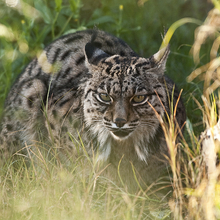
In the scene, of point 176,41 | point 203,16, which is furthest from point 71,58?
point 203,16

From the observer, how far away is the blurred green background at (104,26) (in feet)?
19.3

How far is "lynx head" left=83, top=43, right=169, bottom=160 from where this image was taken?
3.71 meters

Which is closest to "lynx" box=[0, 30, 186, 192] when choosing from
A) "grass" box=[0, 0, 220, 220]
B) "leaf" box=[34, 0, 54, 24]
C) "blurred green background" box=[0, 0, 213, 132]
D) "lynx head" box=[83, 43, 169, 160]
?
"lynx head" box=[83, 43, 169, 160]

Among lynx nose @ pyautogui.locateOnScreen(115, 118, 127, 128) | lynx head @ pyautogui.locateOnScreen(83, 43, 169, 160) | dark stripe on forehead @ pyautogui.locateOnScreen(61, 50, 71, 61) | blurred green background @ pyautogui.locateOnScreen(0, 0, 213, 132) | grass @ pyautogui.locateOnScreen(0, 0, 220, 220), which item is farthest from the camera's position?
blurred green background @ pyautogui.locateOnScreen(0, 0, 213, 132)

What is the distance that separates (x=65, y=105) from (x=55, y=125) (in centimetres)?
28

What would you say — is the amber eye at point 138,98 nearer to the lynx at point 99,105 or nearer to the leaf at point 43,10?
the lynx at point 99,105

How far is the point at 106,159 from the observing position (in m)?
4.26

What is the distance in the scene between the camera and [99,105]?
392cm

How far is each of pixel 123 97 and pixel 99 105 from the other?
0.34 m

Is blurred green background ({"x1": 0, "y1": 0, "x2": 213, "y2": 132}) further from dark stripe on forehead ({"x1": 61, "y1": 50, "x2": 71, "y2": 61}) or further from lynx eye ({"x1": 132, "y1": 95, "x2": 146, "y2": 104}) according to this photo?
lynx eye ({"x1": 132, "y1": 95, "x2": 146, "y2": 104})

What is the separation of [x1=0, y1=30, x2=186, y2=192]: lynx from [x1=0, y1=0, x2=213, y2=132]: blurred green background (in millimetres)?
727

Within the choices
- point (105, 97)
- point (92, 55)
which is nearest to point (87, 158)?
point (105, 97)

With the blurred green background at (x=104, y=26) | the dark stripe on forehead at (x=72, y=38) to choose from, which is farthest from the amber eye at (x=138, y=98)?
the dark stripe on forehead at (x=72, y=38)

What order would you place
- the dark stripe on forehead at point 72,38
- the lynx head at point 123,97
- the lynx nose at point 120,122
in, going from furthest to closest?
the dark stripe on forehead at point 72,38, the lynx head at point 123,97, the lynx nose at point 120,122
